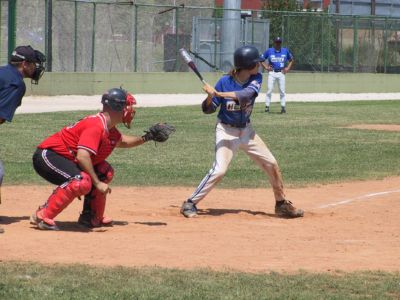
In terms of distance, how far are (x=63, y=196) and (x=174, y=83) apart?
94.3 ft

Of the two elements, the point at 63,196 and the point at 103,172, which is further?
the point at 103,172

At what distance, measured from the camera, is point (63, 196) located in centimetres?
933

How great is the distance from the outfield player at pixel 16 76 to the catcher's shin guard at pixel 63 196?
1.43 ft

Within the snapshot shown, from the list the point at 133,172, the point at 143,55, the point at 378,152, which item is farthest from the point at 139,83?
the point at 133,172

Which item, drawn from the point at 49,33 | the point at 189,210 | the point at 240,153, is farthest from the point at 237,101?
the point at 49,33

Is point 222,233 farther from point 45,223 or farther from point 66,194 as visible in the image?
point 45,223

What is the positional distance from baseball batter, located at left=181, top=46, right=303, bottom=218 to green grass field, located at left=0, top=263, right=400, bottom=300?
3049 mm

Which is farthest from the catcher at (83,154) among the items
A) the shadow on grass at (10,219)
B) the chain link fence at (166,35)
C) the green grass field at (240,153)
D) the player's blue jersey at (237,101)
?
the chain link fence at (166,35)

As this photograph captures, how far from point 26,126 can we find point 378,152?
314 inches

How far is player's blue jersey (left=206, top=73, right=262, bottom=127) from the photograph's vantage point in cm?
1033

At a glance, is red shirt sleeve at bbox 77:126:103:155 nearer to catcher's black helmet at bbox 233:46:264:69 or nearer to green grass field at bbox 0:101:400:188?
catcher's black helmet at bbox 233:46:264:69

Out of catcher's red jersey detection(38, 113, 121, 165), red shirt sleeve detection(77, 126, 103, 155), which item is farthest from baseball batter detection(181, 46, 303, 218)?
red shirt sleeve detection(77, 126, 103, 155)

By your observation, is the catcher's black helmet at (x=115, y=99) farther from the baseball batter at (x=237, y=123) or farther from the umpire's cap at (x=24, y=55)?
the baseball batter at (x=237, y=123)

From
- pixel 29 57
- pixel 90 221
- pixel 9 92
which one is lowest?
pixel 90 221
